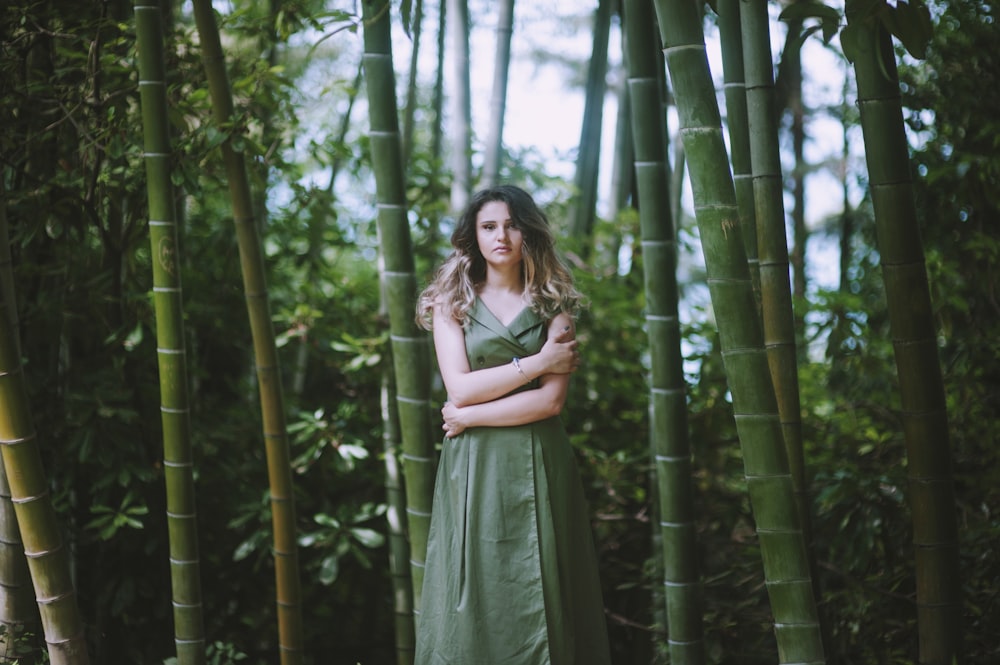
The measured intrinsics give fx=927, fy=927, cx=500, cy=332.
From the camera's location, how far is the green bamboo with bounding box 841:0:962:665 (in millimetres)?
2107

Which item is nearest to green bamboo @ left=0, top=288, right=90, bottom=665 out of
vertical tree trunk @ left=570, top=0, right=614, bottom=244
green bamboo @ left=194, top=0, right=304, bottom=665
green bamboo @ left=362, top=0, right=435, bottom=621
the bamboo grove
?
the bamboo grove

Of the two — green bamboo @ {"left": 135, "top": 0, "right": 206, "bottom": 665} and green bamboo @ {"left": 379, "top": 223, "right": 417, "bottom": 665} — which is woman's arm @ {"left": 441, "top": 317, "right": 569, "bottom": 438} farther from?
green bamboo @ {"left": 379, "top": 223, "right": 417, "bottom": 665}

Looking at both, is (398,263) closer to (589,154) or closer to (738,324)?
(738,324)

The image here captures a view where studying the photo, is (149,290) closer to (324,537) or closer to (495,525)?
(324,537)

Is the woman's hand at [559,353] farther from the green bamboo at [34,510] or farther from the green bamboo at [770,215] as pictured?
the green bamboo at [34,510]

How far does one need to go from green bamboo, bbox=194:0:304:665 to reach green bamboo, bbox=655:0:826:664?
53.5 inches

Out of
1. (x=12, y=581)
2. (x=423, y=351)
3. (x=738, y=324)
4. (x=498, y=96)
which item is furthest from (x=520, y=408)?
(x=498, y=96)

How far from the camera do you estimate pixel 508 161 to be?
496 cm

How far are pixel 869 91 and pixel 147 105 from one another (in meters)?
1.81

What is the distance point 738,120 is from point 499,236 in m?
0.77

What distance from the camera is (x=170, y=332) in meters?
2.54

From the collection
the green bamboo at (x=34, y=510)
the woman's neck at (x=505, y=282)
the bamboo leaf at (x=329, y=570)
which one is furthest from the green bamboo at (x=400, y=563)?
the woman's neck at (x=505, y=282)

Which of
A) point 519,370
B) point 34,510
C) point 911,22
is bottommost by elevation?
point 34,510

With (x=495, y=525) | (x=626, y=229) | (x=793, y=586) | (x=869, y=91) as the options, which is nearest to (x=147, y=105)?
(x=495, y=525)
